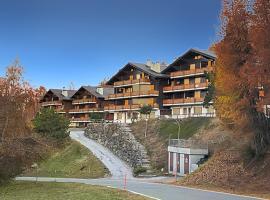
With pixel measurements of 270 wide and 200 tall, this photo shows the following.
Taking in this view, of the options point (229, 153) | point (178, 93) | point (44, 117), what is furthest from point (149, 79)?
point (229, 153)

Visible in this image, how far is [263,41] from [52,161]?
4609 cm

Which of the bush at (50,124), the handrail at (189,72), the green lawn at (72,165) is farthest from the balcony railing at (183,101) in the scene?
the bush at (50,124)

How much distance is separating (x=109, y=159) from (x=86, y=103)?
5015 cm

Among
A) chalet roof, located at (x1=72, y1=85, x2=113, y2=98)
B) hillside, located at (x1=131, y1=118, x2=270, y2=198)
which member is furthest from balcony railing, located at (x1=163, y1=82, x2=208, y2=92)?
chalet roof, located at (x1=72, y1=85, x2=113, y2=98)

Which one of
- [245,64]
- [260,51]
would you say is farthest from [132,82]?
[260,51]

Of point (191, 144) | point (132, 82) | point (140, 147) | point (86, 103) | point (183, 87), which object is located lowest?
point (140, 147)

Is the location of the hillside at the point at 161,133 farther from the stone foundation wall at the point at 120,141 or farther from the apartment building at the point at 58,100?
the apartment building at the point at 58,100

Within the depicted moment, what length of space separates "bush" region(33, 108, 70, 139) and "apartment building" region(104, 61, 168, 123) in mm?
15015

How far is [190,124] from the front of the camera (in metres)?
62.5

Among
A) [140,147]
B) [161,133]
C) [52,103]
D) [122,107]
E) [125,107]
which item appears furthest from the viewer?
[52,103]

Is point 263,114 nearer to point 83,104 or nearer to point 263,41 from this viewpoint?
point 263,41

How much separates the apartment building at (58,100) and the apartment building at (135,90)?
81.2ft

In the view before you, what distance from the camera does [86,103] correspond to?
367ft

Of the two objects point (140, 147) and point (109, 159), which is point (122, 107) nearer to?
point (109, 159)
